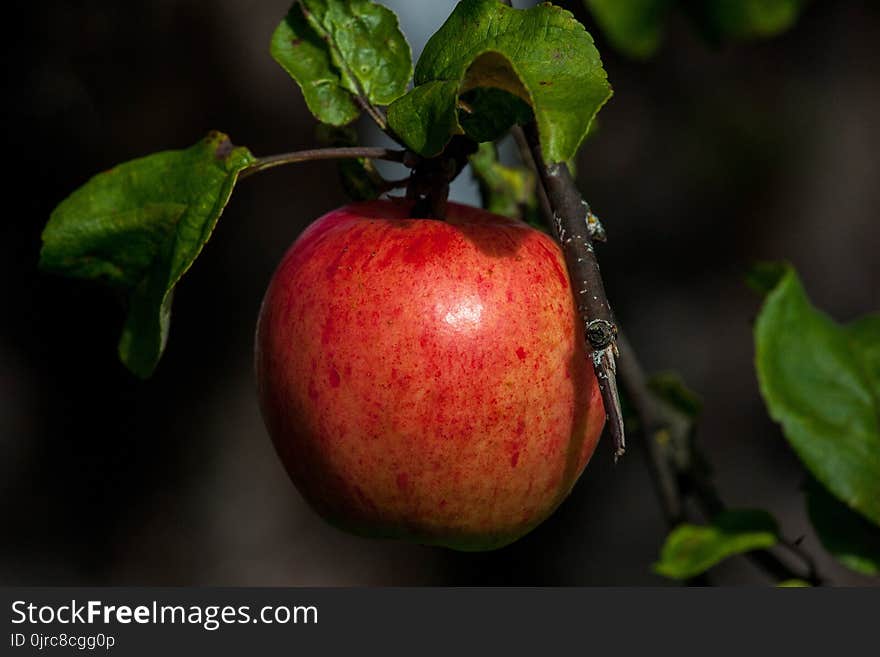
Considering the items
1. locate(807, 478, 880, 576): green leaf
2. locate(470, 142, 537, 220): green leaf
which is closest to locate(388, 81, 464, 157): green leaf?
locate(470, 142, 537, 220): green leaf

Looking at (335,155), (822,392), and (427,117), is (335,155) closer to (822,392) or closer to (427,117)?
(427,117)

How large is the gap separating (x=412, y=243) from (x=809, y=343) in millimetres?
425

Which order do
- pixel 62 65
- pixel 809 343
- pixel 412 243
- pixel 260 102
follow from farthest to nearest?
pixel 260 102 < pixel 62 65 < pixel 809 343 < pixel 412 243

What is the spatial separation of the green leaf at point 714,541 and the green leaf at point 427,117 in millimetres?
440

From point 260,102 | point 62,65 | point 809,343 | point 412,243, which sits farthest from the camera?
point 260,102

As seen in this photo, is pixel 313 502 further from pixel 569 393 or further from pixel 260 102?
pixel 260 102

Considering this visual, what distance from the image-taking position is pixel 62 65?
1591 mm

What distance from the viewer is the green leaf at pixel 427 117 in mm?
528

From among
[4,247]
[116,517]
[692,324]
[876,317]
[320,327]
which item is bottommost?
[116,517]

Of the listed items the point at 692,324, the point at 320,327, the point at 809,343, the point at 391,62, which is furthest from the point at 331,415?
the point at 692,324

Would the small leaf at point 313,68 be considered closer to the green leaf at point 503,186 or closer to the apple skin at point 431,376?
the apple skin at point 431,376

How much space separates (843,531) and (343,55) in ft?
1.86

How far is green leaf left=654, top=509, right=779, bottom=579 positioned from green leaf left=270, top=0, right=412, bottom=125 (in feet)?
1.44

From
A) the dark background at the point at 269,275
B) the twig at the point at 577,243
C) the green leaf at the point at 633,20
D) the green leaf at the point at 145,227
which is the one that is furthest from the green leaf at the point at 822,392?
the dark background at the point at 269,275
